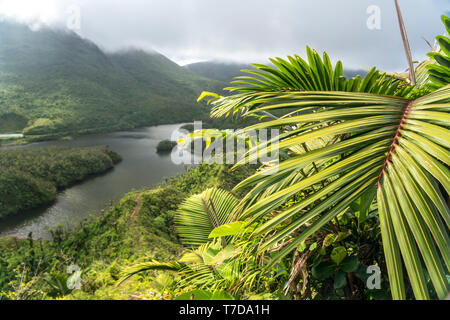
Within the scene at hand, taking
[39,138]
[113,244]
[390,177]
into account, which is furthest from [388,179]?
[39,138]

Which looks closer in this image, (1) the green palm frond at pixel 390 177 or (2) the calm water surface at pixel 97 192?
(1) the green palm frond at pixel 390 177

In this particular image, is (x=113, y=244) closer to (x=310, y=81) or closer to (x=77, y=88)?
Answer: (x=310, y=81)

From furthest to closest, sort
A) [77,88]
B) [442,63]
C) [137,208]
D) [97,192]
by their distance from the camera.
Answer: [77,88] → [97,192] → [137,208] → [442,63]

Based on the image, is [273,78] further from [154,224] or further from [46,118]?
[46,118]

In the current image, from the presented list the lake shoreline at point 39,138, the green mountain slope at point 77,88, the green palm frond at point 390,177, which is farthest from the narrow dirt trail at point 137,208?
the green mountain slope at point 77,88

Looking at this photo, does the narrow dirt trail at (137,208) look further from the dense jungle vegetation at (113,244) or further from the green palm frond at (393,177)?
the green palm frond at (393,177)

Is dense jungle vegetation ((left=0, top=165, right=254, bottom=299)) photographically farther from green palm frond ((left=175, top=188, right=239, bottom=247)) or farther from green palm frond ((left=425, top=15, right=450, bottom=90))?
green palm frond ((left=425, top=15, right=450, bottom=90))
